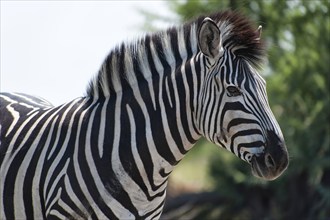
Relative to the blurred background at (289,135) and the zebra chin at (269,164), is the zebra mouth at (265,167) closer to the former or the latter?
the zebra chin at (269,164)

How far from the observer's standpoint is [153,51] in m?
7.31

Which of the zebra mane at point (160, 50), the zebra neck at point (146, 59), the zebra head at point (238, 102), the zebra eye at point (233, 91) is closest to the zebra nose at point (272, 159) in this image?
the zebra head at point (238, 102)

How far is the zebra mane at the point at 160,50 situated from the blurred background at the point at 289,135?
30.2ft

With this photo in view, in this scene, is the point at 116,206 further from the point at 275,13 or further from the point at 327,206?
the point at 275,13

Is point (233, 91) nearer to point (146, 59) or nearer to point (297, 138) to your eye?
point (146, 59)

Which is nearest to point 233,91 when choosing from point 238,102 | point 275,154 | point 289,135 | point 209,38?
point 238,102

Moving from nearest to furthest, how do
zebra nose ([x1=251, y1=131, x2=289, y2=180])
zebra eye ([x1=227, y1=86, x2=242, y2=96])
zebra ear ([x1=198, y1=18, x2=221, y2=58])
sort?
1. zebra nose ([x1=251, y1=131, x2=289, y2=180])
2. zebra eye ([x1=227, y1=86, x2=242, y2=96])
3. zebra ear ([x1=198, y1=18, x2=221, y2=58])

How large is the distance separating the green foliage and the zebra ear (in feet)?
31.8

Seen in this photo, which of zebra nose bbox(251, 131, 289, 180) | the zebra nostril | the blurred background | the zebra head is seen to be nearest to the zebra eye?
the zebra head

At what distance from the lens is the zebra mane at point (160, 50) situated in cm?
721

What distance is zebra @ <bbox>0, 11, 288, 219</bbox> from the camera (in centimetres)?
688

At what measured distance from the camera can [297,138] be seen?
16.9 m

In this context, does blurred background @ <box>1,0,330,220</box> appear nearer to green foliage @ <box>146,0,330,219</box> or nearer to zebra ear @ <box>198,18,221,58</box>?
green foliage @ <box>146,0,330,219</box>

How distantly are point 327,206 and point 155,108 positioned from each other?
10.1 meters
